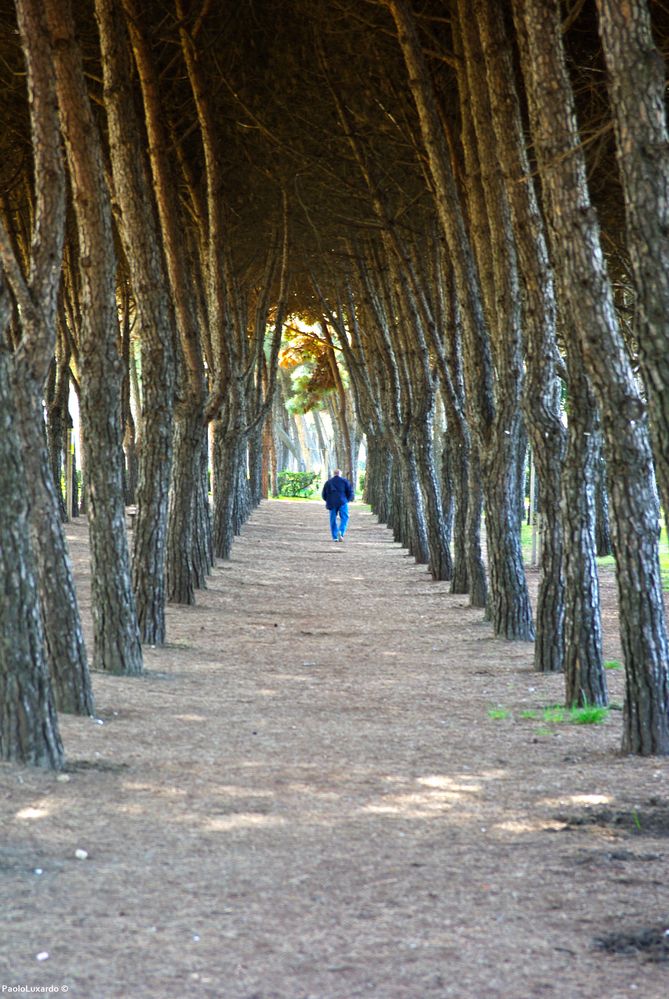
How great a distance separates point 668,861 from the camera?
219 inches

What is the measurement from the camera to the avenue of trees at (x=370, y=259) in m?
6.97

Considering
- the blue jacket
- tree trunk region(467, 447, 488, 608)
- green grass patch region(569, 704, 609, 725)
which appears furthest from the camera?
the blue jacket

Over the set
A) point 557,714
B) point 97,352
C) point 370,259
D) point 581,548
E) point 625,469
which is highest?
point 370,259

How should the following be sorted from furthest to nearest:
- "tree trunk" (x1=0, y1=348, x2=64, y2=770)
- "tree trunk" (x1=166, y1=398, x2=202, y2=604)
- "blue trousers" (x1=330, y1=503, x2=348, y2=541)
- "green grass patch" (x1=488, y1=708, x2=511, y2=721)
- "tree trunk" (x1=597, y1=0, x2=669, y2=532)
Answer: "blue trousers" (x1=330, y1=503, x2=348, y2=541) < "tree trunk" (x1=166, y1=398, x2=202, y2=604) < "green grass patch" (x1=488, y1=708, x2=511, y2=721) < "tree trunk" (x1=0, y1=348, x2=64, y2=770) < "tree trunk" (x1=597, y1=0, x2=669, y2=532)

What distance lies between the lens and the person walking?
2919 cm

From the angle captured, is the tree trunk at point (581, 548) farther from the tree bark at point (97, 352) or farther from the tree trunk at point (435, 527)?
the tree trunk at point (435, 527)

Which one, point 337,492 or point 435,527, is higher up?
point 337,492

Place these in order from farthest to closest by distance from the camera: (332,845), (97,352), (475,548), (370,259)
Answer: (370,259)
(475,548)
(97,352)
(332,845)

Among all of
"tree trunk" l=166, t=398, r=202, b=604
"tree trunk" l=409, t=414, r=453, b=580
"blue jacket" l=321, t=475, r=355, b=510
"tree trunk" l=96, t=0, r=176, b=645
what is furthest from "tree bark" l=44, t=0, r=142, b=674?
"blue jacket" l=321, t=475, r=355, b=510

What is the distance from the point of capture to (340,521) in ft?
104

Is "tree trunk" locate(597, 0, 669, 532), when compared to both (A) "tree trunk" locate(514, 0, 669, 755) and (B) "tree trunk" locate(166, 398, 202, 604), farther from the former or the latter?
(B) "tree trunk" locate(166, 398, 202, 604)

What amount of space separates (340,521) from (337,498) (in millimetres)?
2026

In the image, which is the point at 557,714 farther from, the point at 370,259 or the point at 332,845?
the point at 370,259

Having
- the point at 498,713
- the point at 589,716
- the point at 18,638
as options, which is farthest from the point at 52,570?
the point at 589,716
